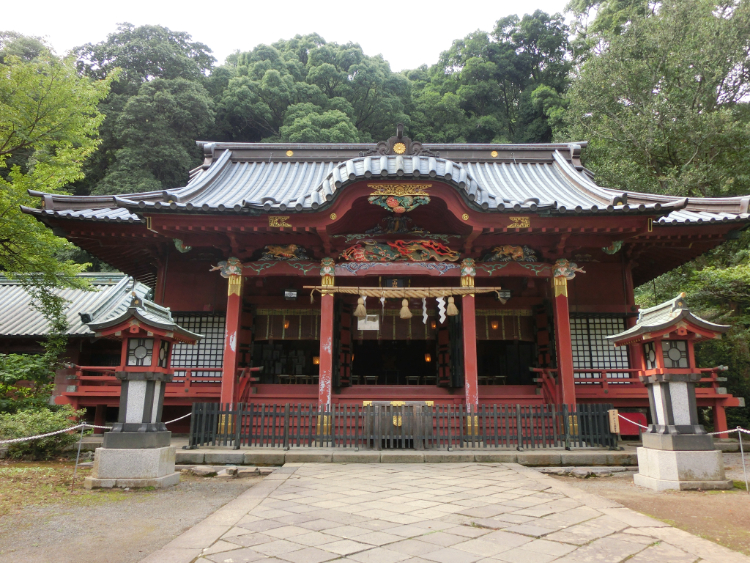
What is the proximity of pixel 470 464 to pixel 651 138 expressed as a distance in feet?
55.1

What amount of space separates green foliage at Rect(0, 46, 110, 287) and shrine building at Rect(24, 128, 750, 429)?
961mm

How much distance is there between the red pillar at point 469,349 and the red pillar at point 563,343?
76.2 inches

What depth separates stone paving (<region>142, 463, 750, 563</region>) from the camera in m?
3.71

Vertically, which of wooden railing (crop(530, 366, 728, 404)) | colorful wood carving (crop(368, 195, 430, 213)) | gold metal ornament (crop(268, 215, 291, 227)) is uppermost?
colorful wood carving (crop(368, 195, 430, 213))

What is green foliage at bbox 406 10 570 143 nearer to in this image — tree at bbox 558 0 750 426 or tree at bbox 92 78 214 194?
tree at bbox 558 0 750 426

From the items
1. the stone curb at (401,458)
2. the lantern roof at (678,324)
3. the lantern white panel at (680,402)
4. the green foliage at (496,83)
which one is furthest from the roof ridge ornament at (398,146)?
the green foliage at (496,83)

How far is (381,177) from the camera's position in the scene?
9.98m

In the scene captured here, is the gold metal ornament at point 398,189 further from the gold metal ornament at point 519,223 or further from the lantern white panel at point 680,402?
the lantern white panel at point 680,402

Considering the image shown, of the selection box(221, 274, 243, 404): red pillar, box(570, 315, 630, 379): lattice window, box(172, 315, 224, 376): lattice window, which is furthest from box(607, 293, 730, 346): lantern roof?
box(172, 315, 224, 376): lattice window

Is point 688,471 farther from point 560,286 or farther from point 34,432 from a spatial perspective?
point 34,432

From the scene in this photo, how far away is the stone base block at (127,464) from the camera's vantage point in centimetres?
654

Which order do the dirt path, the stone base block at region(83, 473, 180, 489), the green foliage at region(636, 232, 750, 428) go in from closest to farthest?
1. the dirt path
2. the stone base block at region(83, 473, 180, 489)
3. the green foliage at region(636, 232, 750, 428)

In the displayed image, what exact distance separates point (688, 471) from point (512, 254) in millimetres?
5806

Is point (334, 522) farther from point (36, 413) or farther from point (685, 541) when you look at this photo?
point (36, 413)
